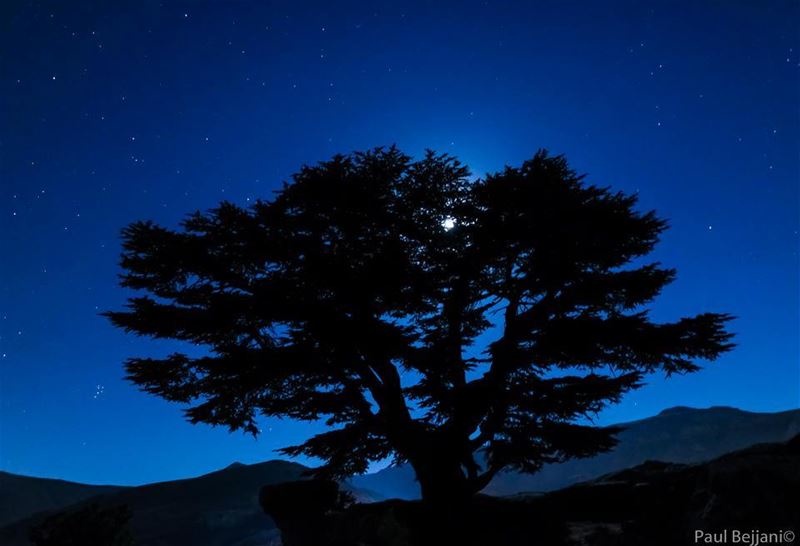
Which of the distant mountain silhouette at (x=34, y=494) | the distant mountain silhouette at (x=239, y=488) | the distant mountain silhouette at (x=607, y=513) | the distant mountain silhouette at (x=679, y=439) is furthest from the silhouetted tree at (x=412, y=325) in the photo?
the distant mountain silhouette at (x=679, y=439)

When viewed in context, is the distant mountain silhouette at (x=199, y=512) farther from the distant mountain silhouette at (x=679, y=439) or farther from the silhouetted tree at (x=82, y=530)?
the distant mountain silhouette at (x=679, y=439)

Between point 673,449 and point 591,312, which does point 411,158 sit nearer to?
point 591,312

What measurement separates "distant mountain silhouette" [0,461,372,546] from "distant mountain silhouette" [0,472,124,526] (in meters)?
34.5

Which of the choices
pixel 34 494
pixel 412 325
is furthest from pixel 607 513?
pixel 34 494

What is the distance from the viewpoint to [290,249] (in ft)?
43.7

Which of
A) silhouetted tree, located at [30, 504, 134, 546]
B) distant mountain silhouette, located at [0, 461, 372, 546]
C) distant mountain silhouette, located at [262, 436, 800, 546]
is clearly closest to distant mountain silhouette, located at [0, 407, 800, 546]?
distant mountain silhouette, located at [0, 461, 372, 546]

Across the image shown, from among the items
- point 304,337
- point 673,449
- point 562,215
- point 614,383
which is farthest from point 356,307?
point 673,449

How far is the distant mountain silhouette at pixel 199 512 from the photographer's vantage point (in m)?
55.4

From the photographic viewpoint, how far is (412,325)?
1288cm

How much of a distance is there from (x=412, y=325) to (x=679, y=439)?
545 ft

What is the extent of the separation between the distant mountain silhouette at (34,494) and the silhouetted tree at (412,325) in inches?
4092

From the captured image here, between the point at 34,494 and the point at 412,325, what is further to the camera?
the point at 34,494

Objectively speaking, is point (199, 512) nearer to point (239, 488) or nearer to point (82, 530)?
point (239, 488)

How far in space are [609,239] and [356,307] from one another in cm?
756
